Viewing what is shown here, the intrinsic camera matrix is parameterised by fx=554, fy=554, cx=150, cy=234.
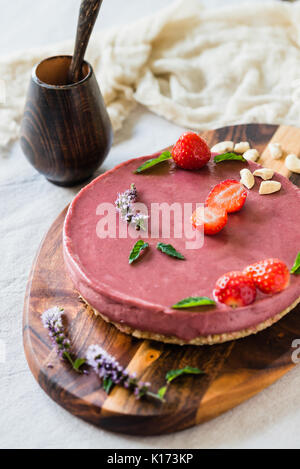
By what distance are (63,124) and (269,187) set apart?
103 centimetres

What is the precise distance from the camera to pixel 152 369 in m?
1.98

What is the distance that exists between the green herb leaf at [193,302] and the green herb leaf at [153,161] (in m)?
0.80

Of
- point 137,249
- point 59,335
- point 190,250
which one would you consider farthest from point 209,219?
point 59,335

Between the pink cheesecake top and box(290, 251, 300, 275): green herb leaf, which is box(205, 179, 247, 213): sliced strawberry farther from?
box(290, 251, 300, 275): green herb leaf

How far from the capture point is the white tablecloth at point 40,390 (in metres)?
1.93

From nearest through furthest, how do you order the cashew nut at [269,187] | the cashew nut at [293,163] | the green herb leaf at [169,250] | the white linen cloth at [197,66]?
the green herb leaf at [169,250], the cashew nut at [269,187], the cashew nut at [293,163], the white linen cloth at [197,66]

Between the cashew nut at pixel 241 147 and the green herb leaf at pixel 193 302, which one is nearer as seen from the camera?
the green herb leaf at pixel 193 302

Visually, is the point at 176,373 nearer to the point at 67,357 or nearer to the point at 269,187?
the point at 67,357

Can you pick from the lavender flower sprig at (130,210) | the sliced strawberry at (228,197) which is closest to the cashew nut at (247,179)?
the sliced strawberry at (228,197)

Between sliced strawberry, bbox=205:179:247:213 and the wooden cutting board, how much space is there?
48 cm

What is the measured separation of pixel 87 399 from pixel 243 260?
761 millimetres

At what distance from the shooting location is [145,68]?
3.58m

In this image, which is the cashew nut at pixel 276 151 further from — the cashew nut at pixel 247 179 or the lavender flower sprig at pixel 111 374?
the lavender flower sprig at pixel 111 374

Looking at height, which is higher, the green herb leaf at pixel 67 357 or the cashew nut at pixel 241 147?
the cashew nut at pixel 241 147
